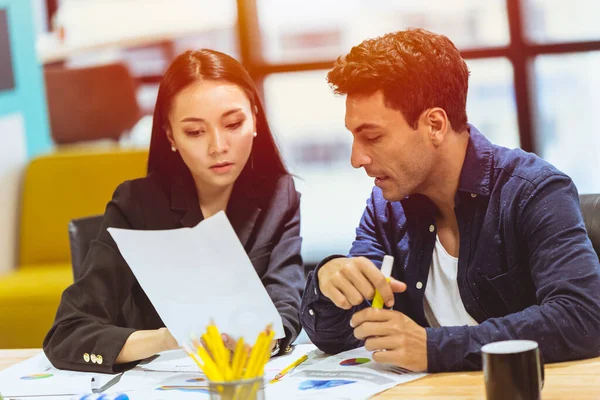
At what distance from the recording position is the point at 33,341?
320 centimetres

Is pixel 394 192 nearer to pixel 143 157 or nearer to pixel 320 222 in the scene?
pixel 143 157

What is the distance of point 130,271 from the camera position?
1.84 m

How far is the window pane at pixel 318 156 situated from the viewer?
4.15 m

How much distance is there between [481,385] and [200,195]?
0.95 metres

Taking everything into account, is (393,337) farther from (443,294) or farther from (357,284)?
(443,294)

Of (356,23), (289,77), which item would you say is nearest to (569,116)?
(356,23)

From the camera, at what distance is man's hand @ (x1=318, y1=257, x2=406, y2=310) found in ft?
4.35

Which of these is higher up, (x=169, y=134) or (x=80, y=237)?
(x=169, y=134)

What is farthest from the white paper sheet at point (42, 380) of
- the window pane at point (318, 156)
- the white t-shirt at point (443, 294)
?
the window pane at point (318, 156)

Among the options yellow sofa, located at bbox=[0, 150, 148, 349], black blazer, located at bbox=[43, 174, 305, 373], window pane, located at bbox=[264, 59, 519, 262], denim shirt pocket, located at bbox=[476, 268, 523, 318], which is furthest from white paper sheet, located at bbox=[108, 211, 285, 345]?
window pane, located at bbox=[264, 59, 519, 262]

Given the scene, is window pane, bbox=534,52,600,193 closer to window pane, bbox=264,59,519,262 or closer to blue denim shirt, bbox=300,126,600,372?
window pane, bbox=264,59,519,262

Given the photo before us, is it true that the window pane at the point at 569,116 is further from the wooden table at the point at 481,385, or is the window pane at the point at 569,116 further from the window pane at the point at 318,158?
the wooden table at the point at 481,385

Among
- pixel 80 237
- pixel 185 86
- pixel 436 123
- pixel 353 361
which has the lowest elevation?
pixel 353 361

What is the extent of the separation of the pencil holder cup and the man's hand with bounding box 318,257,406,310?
0.36 meters
